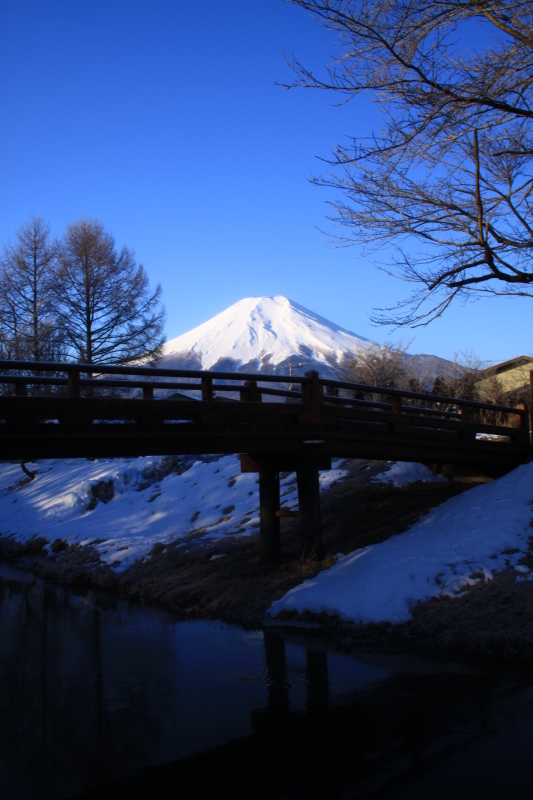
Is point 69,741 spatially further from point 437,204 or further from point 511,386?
point 511,386

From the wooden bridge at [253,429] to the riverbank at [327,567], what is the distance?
1.00 metres

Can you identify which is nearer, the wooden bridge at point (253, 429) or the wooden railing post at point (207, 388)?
the wooden bridge at point (253, 429)

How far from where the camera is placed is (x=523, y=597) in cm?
914

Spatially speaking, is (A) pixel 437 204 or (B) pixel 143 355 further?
(B) pixel 143 355

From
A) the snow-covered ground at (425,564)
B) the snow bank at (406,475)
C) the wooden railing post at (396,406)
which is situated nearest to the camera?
the snow-covered ground at (425,564)

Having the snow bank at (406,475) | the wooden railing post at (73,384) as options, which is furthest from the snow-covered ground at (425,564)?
the wooden railing post at (73,384)

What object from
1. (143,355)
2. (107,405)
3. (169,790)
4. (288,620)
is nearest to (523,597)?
(288,620)

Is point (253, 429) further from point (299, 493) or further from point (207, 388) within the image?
point (299, 493)

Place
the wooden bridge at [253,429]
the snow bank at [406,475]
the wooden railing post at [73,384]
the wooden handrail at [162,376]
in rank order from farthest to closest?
1. the snow bank at [406,475]
2. the wooden railing post at [73,384]
3. the wooden bridge at [253,429]
4. the wooden handrail at [162,376]

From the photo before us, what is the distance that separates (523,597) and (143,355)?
22.0 m

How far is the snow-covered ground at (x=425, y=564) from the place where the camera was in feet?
32.7

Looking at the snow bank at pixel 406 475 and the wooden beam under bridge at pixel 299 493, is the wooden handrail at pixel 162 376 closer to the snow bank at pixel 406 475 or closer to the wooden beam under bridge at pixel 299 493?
the wooden beam under bridge at pixel 299 493

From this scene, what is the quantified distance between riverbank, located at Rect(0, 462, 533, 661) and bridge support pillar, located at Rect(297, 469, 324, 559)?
0.91ft

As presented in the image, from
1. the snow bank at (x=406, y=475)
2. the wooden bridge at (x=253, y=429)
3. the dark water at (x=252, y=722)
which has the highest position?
the wooden bridge at (x=253, y=429)
